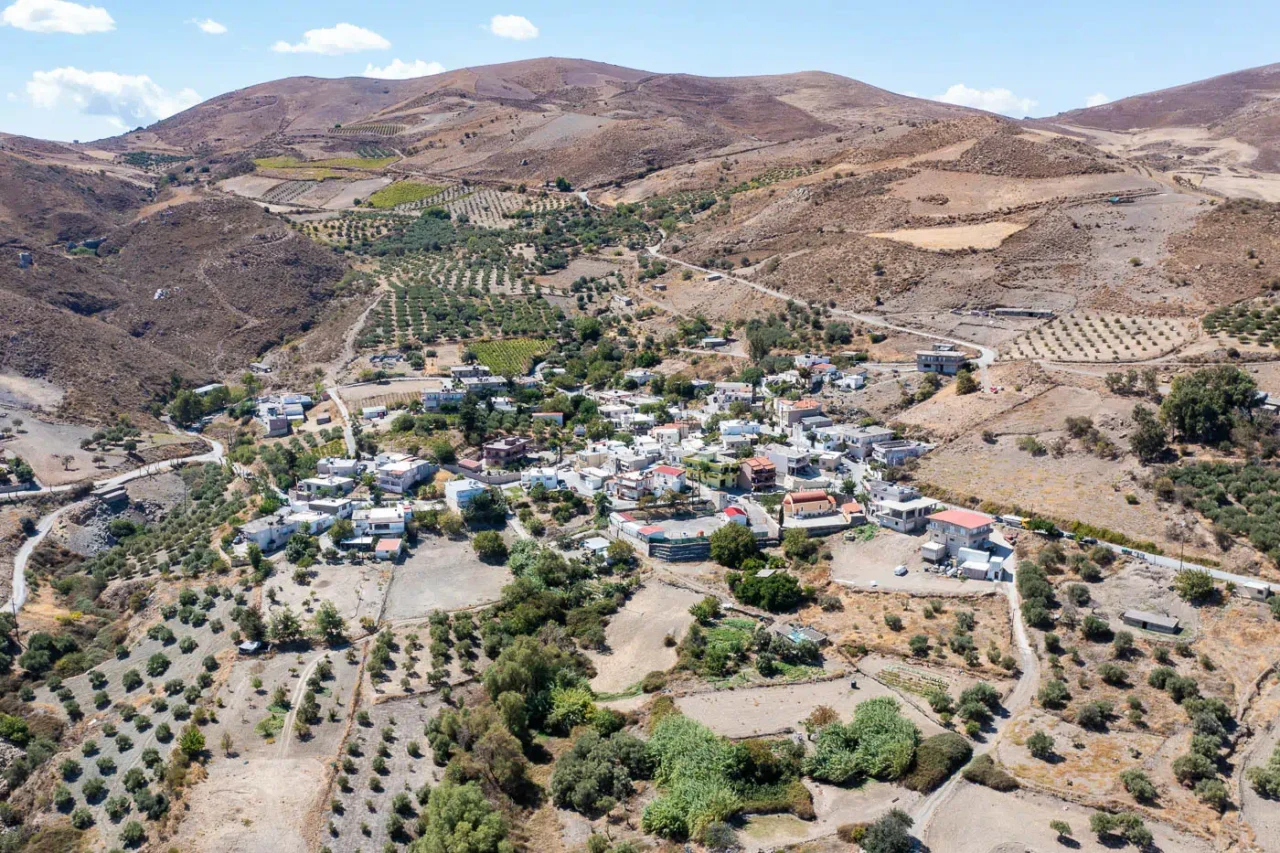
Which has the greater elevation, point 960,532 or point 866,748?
point 960,532

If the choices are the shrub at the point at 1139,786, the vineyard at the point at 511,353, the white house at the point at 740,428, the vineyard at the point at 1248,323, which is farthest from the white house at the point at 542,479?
the vineyard at the point at 1248,323

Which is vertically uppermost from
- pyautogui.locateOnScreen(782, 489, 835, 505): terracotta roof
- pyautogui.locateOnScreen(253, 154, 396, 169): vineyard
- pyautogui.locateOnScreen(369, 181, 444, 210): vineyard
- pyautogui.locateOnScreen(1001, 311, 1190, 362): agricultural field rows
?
pyautogui.locateOnScreen(253, 154, 396, 169): vineyard

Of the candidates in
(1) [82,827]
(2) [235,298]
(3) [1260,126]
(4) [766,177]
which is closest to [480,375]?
(2) [235,298]

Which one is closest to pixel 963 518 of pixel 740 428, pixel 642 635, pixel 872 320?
pixel 642 635

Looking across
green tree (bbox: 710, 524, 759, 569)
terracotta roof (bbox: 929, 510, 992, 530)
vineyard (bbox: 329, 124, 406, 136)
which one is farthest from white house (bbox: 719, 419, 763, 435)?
vineyard (bbox: 329, 124, 406, 136)

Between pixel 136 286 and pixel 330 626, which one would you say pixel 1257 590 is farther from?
pixel 136 286

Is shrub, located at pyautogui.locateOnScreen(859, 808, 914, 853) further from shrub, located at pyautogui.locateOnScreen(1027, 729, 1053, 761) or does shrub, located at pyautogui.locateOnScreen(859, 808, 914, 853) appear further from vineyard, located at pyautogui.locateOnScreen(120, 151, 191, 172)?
vineyard, located at pyautogui.locateOnScreen(120, 151, 191, 172)
